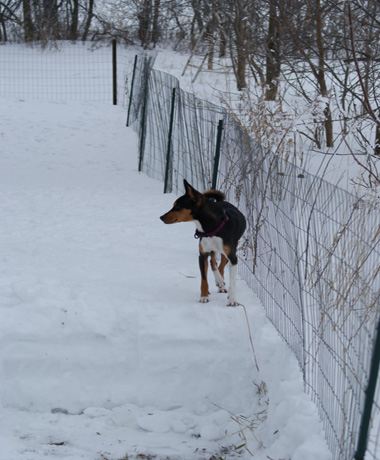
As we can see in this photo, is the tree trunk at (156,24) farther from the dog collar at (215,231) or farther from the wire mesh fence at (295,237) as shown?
the dog collar at (215,231)

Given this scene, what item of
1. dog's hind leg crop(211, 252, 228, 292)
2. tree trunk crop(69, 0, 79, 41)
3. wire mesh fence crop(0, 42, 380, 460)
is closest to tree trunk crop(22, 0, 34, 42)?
tree trunk crop(69, 0, 79, 41)

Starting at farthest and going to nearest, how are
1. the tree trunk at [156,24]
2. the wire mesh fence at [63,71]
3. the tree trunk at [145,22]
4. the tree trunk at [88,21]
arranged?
the tree trunk at [88,21], the tree trunk at [145,22], the tree trunk at [156,24], the wire mesh fence at [63,71]

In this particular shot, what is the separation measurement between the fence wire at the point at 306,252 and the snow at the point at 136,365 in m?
0.20

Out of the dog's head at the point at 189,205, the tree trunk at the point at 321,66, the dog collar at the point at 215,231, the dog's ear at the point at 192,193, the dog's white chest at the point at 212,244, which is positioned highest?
the tree trunk at the point at 321,66

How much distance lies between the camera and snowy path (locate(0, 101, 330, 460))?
3.83 metres

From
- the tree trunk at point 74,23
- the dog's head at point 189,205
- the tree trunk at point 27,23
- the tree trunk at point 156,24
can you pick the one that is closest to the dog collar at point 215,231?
the dog's head at point 189,205

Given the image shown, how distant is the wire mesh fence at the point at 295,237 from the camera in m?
3.23

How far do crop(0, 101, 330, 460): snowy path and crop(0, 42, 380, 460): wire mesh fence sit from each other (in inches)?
9.0

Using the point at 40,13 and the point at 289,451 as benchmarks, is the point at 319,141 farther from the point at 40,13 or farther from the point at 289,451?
the point at 40,13

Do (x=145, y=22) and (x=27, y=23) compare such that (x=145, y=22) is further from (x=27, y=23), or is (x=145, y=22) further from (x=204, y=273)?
(x=204, y=273)

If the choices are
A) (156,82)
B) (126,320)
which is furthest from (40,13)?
(126,320)

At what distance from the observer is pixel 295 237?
4227 millimetres

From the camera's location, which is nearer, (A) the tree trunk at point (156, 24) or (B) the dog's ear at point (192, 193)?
(B) the dog's ear at point (192, 193)

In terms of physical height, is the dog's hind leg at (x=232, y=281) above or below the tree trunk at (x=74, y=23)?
below
